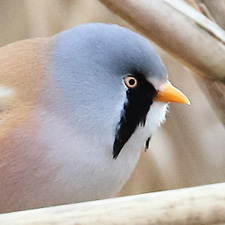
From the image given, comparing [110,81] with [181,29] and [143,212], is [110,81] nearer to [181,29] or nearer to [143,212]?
[181,29]

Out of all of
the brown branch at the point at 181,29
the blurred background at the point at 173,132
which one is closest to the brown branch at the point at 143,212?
the brown branch at the point at 181,29

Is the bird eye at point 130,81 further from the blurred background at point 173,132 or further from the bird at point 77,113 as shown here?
the blurred background at point 173,132

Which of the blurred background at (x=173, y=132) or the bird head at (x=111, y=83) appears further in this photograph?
the blurred background at (x=173, y=132)

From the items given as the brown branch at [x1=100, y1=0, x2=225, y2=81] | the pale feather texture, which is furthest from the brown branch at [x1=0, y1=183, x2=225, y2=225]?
the brown branch at [x1=100, y1=0, x2=225, y2=81]

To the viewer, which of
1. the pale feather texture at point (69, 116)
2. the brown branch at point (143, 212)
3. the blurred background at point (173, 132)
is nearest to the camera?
the brown branch at point (143, 212)

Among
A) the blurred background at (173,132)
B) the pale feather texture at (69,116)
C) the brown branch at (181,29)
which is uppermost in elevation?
the brown branch at (181,29)

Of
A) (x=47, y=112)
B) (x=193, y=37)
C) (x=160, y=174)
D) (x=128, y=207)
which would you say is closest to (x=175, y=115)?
(x=160, y=174)

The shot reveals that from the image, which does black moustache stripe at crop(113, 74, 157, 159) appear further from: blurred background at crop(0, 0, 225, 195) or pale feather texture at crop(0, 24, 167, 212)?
blurred background at crop(0, 0, 225, 195)

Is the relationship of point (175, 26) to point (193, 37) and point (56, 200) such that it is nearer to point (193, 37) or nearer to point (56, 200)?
point (193, 37)
